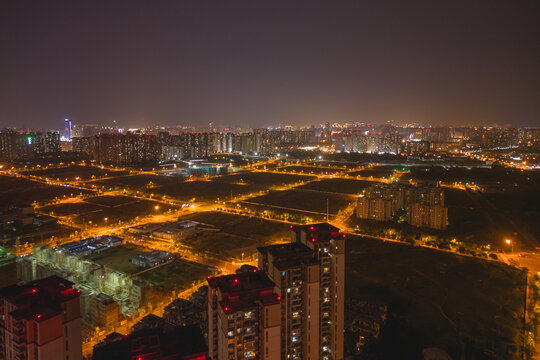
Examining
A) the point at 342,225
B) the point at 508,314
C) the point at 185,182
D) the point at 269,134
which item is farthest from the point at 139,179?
the point at 269,134

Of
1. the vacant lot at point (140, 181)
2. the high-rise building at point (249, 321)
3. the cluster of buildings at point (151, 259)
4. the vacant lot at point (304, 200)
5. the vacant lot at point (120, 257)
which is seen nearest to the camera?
the high-rise building at point (249, 321)

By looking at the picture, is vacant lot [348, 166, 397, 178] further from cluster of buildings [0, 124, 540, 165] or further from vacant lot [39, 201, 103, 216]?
vacant lot [39, 201, 103, 216]

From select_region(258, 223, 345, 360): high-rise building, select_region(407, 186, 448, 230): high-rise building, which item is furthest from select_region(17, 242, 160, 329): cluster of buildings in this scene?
select_region(407, 186, 448, 230): high-rise building

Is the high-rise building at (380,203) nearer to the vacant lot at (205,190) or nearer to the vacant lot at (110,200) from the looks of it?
the vacant lot at (205,190)

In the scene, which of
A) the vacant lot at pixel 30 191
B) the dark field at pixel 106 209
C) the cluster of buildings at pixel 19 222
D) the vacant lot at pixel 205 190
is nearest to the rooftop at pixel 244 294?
the cluster of buildings at pixel 19 222

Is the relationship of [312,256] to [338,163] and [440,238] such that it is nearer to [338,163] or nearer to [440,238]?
[440,238]

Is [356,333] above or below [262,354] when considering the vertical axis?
below
